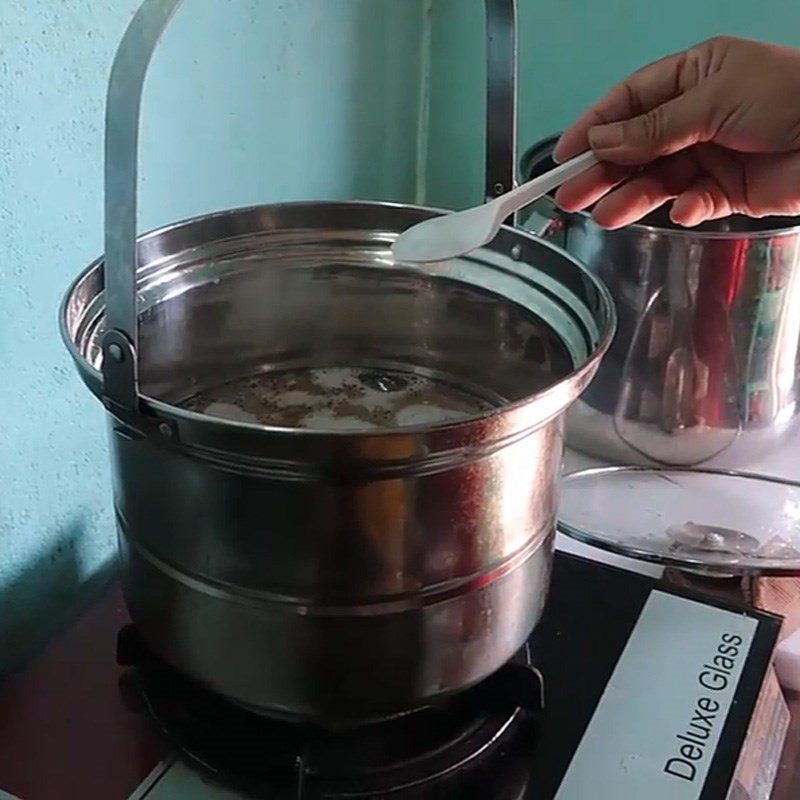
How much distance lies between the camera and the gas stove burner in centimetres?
61

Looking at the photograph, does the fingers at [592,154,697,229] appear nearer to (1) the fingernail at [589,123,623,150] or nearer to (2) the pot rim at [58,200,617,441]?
(1) the fingernail at [589,123,623,150]

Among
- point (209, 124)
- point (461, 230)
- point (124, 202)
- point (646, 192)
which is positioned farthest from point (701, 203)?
point (124, 202)

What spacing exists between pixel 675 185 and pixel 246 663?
0.48 metres

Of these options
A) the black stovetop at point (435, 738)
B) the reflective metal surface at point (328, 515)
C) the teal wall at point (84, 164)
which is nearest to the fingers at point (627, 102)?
the reflective metal surface at point (328, 515)

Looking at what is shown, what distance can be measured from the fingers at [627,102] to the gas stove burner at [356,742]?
357mm

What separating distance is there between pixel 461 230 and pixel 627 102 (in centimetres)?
21

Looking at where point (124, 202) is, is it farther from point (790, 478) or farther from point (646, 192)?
point (790, 478)

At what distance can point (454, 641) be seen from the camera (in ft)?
1.89

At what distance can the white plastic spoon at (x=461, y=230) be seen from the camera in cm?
65

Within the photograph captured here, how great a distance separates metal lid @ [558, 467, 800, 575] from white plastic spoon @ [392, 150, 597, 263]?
0.28 m

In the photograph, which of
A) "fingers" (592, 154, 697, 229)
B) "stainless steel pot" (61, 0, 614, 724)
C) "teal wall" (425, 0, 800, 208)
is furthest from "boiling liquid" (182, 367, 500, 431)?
"teal wall" (425, 0, 800, 208)

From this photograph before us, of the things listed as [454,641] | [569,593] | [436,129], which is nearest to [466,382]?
[569,593]

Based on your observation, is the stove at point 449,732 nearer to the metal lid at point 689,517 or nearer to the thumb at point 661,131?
the metal lid at point 689,517

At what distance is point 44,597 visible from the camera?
→ 0.74 m
